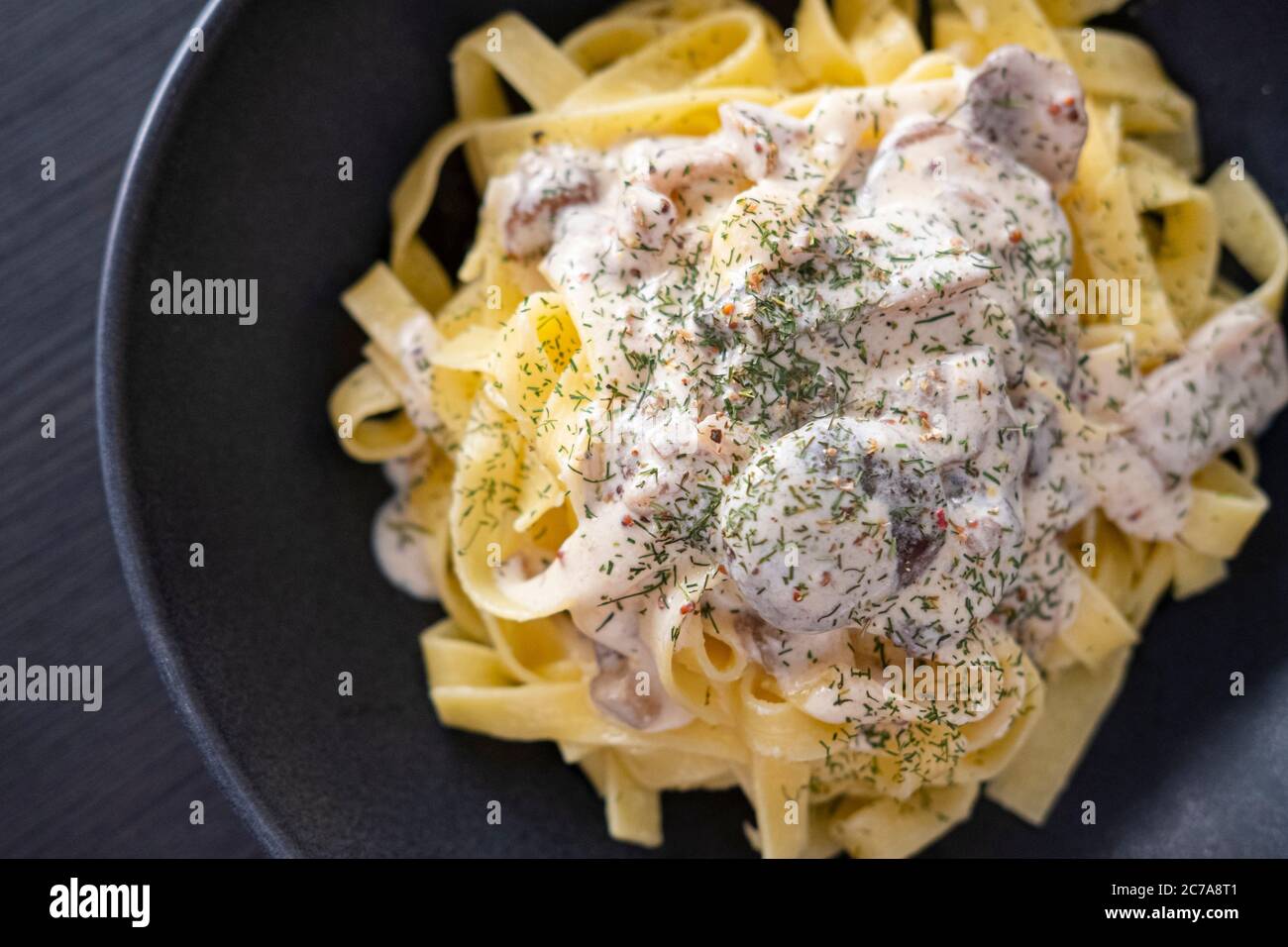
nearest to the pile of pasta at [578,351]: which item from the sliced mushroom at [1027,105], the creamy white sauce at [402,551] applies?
the creamy white sauce at [402,551]

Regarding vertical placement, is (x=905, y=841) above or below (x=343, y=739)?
below

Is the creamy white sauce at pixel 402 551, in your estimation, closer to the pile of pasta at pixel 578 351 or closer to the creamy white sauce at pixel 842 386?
the pile of pasta at pixel 578 351

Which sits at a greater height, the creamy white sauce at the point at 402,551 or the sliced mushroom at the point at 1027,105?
the sliced mushroom at the point at 1027,105

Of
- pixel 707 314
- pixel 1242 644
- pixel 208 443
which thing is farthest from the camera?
pixel 1242 644

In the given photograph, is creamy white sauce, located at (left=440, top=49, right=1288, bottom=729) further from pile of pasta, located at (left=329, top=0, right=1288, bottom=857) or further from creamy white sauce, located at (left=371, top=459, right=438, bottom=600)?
creamy white sauce, located at (left=371, top=459, right=438, bottom=600)
